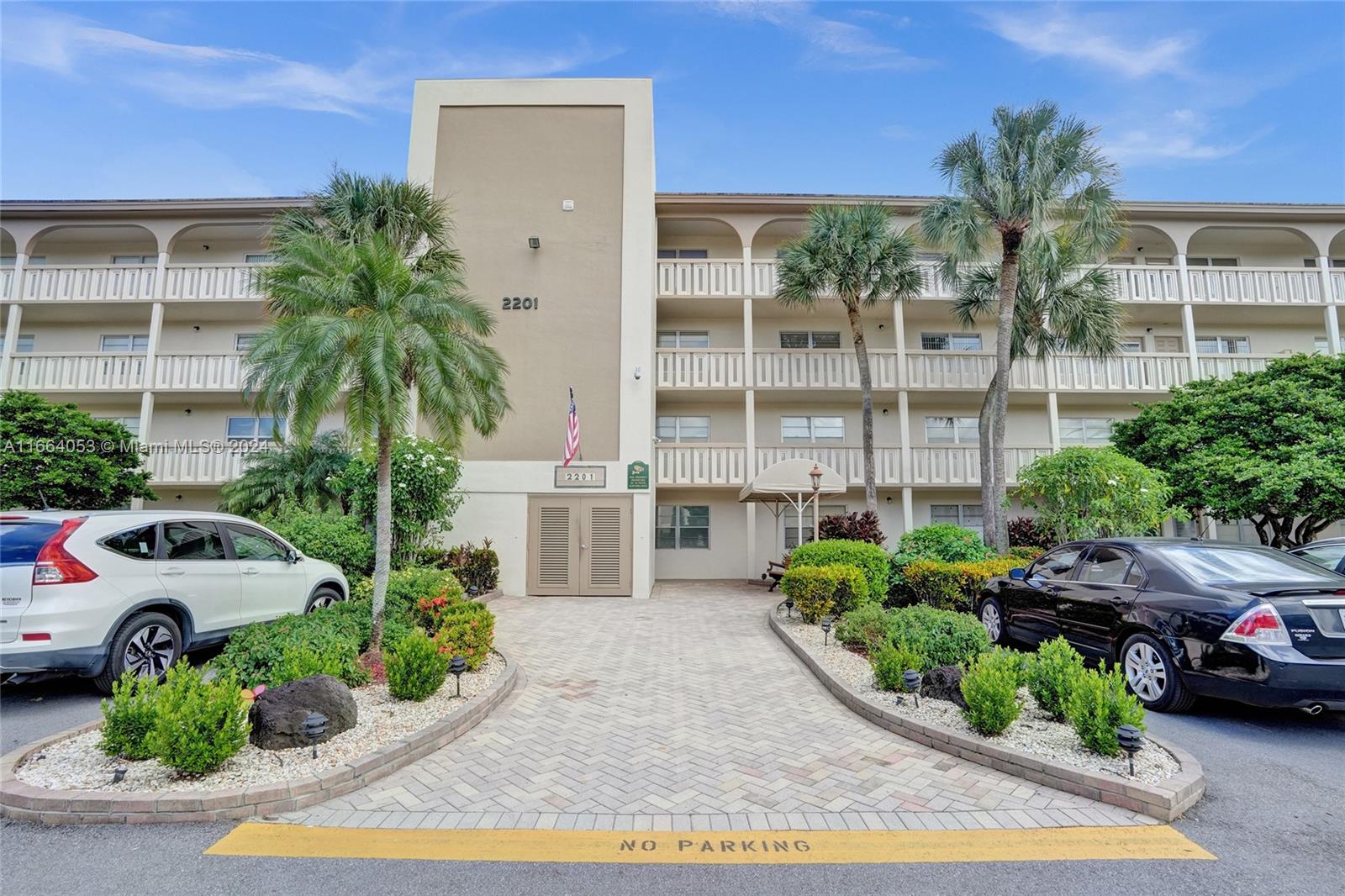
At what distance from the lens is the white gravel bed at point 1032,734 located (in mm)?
4090

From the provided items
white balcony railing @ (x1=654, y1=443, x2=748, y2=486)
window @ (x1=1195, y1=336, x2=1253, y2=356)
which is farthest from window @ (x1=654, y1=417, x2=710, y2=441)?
window @ (x1=1195, y1=336, x2=1253, y2=356)

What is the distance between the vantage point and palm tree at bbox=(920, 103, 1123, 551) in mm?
13336

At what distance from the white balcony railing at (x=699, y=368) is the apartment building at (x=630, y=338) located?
0.07 metres


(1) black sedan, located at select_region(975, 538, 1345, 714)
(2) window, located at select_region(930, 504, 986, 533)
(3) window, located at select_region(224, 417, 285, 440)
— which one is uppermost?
(3) window, located at select_region(224, 417, 285, 440)

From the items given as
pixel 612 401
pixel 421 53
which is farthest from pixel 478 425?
pixel 421 53

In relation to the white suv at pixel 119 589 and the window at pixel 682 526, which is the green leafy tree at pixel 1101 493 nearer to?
the window at pixel 682 526

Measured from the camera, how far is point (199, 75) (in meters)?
10.1

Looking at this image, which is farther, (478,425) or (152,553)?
(478,425)

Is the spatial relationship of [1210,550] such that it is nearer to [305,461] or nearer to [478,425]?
[478,425]

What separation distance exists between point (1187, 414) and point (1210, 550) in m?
11.6

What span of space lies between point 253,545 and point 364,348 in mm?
3096

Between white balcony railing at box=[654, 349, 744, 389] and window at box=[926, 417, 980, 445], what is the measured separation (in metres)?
6.43

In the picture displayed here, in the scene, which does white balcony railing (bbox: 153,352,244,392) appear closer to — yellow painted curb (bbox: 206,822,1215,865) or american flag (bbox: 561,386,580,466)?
american flag (bbox: 561,386,580,466)

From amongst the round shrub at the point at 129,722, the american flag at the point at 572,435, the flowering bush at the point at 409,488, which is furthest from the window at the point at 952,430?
the round shrub at the point at 129,722
